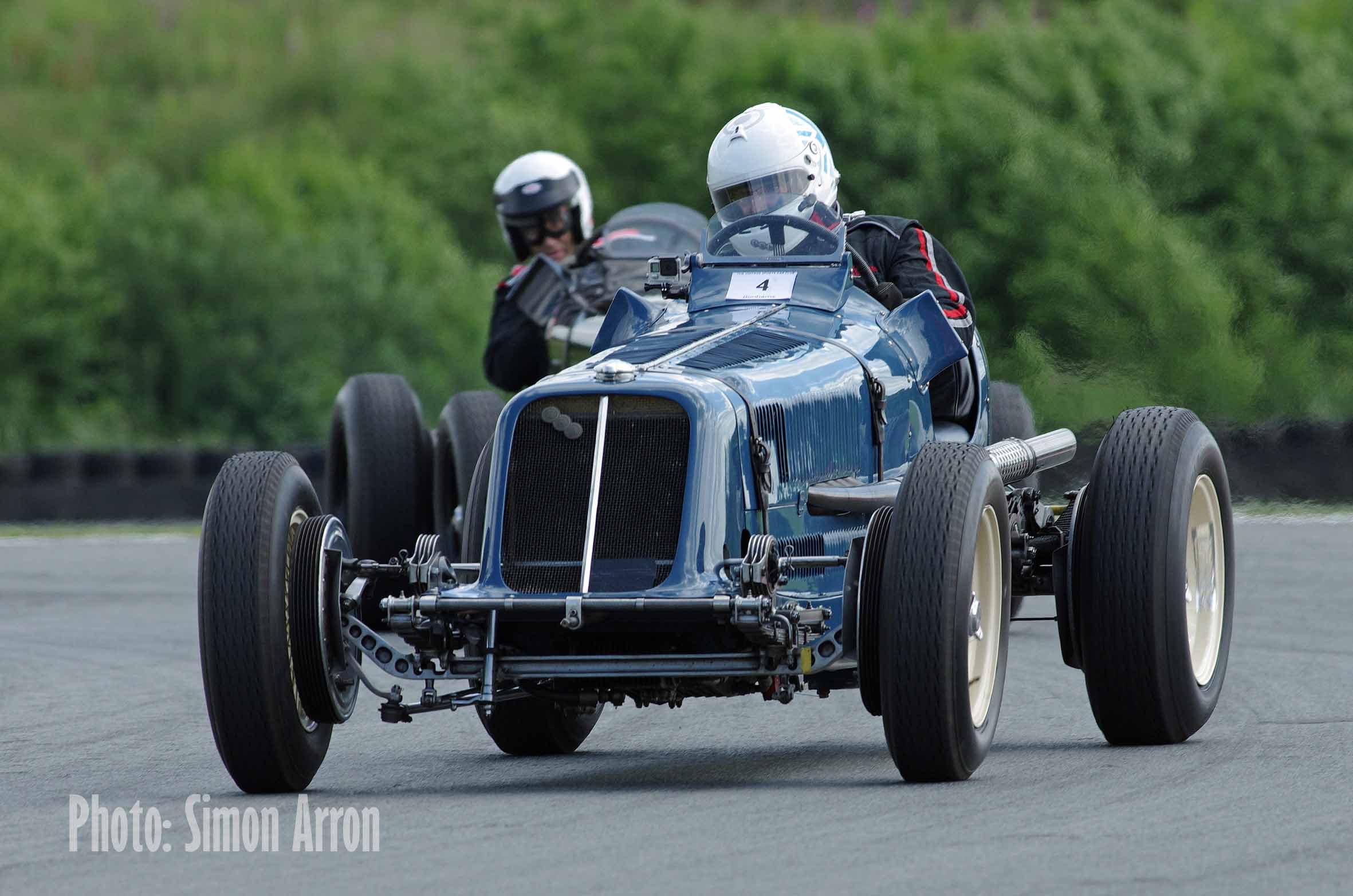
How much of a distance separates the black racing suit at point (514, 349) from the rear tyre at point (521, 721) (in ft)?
14.4

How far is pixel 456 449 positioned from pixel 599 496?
15.4ft

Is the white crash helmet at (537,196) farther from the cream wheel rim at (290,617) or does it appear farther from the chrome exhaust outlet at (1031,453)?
the cream wheel rim at (290,617)

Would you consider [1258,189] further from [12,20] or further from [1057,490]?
[12,20]

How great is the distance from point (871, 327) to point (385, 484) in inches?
159

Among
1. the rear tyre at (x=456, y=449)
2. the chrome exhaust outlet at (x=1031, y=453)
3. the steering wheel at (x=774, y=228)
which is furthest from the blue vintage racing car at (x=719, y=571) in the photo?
the rear tyre at (x=456, y=449)

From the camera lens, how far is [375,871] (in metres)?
5.36

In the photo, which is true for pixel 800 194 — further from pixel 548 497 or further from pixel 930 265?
pixel 548 497

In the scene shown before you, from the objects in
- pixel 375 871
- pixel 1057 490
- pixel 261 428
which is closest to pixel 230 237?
pixel 261 428

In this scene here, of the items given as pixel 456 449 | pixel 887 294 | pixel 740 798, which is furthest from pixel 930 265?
pixel 456 449

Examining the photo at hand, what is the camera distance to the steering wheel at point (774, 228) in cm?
831

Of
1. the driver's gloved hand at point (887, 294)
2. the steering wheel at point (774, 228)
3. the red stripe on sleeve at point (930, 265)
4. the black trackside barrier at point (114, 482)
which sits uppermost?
the steering wheel at point (774, 228)

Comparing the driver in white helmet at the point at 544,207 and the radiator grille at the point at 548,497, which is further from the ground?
the driver in white helmet at the point at 544,207

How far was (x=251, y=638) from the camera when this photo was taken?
6.46 m

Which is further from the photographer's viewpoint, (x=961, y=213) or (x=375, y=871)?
(x=961, y=213)
